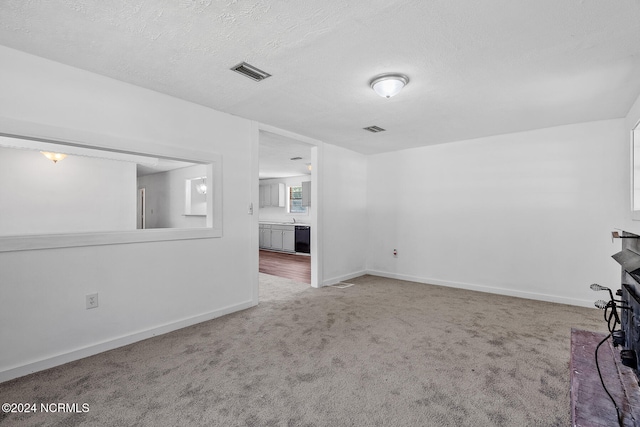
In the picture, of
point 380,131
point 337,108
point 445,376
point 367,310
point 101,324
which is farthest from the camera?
point 380,131

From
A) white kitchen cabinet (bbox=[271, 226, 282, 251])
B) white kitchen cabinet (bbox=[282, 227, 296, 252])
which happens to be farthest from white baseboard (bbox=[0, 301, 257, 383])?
white kitchen cabinet (bbox=[271, 226, 282, 251])

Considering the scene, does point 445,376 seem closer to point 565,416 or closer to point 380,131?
point 565,416

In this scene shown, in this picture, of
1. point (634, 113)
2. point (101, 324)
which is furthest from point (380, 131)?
point (101, 324)

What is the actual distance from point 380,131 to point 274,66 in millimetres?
2168

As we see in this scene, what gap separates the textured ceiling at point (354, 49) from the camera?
5.56 feet

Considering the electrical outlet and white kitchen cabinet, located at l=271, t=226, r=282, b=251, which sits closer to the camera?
the electrical outlet

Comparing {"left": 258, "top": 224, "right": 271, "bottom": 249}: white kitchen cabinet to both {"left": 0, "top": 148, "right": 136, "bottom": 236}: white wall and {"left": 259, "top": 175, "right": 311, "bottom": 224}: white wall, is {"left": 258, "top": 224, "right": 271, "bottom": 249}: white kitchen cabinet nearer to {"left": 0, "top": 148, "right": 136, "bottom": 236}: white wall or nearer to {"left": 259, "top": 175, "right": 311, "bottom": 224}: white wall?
{"left": 259, "top": 175, "right": 311, "bottom": 224}: white wall

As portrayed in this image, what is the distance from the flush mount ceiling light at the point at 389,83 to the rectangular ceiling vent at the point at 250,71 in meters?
0.92

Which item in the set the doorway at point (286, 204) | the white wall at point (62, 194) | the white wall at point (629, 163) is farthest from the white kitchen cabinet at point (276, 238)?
the white wall at point (629, 163)

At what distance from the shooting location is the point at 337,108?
10.7 ft

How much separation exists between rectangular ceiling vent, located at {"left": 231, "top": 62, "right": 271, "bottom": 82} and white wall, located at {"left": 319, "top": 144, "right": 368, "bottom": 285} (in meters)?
2.35

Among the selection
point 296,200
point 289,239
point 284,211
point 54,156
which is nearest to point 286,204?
point 284,211

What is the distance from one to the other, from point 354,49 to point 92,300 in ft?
9.35

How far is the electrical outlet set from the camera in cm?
245
